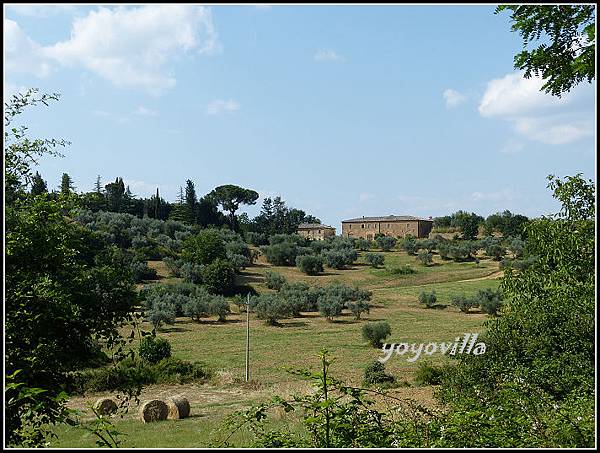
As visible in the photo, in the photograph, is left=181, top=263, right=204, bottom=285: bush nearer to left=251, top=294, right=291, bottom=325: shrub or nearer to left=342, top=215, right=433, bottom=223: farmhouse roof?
left=251, top=294, right=291, bottom=325: shrub

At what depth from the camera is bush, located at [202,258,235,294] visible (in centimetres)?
3738

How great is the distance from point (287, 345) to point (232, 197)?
3616cm

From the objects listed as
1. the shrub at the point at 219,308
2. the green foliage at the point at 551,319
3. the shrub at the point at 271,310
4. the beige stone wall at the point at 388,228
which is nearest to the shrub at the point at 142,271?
the shrub at the point at 219,308

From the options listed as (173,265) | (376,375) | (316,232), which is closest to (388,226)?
(316,232)

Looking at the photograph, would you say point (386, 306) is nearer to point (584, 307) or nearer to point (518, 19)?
point (584, 307)

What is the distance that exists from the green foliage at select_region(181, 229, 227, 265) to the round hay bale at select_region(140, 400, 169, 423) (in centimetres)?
2833

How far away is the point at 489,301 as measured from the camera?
29.4 meters

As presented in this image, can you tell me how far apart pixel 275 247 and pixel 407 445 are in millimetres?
44890

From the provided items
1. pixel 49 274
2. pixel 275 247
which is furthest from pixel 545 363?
pixel 275 247

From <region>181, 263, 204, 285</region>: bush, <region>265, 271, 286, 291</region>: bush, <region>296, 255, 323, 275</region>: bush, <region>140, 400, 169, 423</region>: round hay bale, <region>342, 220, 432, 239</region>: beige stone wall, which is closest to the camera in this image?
<region>140, 400, 169, 423</region>: round hay bale

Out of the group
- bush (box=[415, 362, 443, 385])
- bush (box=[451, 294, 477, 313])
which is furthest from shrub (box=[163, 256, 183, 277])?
bush (box=[415, 362, 443, 385])

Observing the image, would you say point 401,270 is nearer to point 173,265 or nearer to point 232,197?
point 173,265

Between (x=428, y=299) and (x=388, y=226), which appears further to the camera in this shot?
(x=388, y=226)

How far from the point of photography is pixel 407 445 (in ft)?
Answer: 9.86
